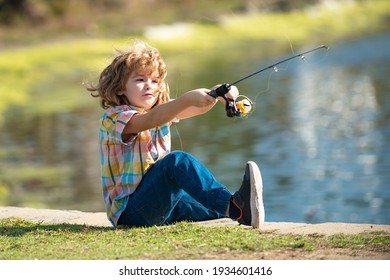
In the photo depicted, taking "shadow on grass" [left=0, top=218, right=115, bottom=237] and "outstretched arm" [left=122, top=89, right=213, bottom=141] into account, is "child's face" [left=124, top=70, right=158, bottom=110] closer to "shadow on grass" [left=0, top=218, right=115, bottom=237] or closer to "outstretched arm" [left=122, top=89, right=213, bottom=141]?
"outstretched arm" [left=122, top=89, right=213, bottom=141]

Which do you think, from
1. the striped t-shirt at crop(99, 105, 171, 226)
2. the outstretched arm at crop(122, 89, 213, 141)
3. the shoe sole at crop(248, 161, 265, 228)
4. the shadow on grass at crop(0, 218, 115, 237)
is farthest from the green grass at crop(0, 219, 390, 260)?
the outstretched arm at crop(122, 89, 213, 141)

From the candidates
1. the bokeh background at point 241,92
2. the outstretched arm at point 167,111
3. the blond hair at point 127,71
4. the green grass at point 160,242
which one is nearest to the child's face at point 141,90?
the blond hair at point 127,71

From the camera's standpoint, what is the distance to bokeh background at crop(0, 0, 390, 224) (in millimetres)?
12727

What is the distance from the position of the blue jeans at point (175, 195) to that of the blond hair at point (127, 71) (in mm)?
562

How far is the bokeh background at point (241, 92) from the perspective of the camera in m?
12.7

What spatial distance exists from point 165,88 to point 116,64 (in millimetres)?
366

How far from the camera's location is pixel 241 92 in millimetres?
21641

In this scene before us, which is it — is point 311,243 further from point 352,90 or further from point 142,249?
point 352,90

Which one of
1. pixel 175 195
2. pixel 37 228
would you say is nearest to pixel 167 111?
pixel 175 195

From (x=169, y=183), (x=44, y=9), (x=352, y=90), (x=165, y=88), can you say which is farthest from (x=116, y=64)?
(x=44, y=9)

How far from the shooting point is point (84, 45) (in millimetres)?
29406

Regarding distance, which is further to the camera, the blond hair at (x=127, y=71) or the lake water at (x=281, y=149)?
the lake water at (x=281, y=149)

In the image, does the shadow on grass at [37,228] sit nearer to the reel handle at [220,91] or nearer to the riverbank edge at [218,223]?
the riverbank edge at [218,223]

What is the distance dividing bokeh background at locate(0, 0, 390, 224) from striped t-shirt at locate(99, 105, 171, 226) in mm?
699
